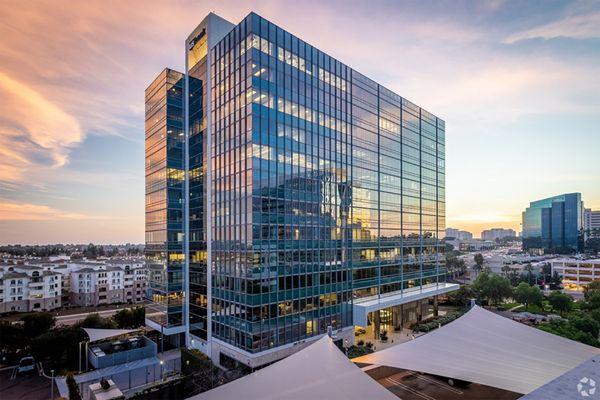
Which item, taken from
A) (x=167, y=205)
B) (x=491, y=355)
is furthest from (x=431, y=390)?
(x=167, y=205)

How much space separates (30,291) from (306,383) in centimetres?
7257

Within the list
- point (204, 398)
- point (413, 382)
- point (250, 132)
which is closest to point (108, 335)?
point (250, 132)

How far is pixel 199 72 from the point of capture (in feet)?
125

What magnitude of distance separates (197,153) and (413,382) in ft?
101

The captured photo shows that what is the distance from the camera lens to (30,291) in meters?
64.7

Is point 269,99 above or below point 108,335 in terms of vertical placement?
above

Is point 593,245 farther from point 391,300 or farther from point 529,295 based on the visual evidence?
point 391,300

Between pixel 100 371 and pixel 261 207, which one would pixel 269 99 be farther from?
pixel 100 371

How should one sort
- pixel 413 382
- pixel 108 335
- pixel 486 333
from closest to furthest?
pixel 486 333, pixel 413 382, pixel 108 335

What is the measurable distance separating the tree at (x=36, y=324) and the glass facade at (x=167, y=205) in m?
11.8

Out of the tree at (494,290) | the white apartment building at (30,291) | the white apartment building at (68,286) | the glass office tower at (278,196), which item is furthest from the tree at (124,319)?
the tree at (494,290)

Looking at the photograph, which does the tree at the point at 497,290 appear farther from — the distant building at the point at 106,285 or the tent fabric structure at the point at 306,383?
the distant building at the point at 106,285

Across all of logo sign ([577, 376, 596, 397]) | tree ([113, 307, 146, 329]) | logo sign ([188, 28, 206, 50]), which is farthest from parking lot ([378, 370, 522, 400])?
logo sign ([188, 28, 206, 50])

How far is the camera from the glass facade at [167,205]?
3791 cm
